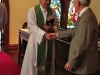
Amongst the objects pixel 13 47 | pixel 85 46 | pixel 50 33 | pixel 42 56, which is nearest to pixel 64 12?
pixel 13 47

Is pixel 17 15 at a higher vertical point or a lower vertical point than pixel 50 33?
higher

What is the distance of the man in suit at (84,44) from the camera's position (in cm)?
229

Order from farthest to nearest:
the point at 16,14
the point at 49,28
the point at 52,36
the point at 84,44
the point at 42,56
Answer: the point at 16,14 < the point at 42,56 < the point at 49,28 < the point at 52,36 < the point at 84,44

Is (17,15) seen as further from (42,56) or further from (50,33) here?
(50,33)

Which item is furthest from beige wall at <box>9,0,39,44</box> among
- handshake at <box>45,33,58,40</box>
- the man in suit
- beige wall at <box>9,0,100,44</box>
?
the man in suit

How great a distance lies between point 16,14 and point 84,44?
4758 mm

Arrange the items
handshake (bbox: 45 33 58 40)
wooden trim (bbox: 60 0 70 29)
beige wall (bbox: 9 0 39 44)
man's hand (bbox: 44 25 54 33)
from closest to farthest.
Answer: handshake (bbox: 45 33 58 40) < man's hand (bbox: 44 25 54 33) < beige wall (bbox: 9 0 39 44) < wooden trim (bbox: 60 0 70 29)

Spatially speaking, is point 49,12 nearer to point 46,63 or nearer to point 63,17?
point 46,63

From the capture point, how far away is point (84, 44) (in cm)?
228

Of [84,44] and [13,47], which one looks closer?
[84,44]

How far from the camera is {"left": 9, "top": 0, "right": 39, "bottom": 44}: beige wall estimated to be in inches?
265

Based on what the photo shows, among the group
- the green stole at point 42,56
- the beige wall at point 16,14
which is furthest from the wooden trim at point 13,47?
the green stole at point 42,56

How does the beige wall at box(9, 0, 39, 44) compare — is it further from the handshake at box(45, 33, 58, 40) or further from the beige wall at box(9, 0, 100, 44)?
the handshake at box(45, 33, 58, 40)

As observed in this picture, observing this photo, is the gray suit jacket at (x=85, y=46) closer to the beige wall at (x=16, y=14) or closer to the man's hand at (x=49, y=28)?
the man's hand at (x=49, y=28)
